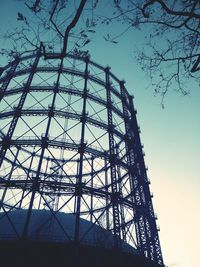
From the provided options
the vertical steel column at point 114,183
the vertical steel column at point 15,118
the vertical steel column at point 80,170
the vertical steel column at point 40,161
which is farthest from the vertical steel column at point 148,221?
the vertical steel column at point 15,118

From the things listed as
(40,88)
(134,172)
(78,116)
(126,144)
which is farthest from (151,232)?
(40,88)

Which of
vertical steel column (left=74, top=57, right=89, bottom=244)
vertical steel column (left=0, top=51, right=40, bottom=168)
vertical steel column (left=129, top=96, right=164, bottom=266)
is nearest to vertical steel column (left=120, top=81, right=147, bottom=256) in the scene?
vertical steel column (left=129, top=96, right=164, bottom=266)

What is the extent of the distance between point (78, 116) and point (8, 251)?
6.88 m

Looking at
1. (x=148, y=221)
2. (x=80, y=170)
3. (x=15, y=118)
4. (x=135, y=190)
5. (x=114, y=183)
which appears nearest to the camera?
(x=80, y=170)

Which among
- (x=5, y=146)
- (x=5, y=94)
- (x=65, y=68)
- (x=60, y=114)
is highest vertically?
(x=65, y=68)

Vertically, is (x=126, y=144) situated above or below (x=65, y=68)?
below

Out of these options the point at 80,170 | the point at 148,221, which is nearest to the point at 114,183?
the point at 80,170

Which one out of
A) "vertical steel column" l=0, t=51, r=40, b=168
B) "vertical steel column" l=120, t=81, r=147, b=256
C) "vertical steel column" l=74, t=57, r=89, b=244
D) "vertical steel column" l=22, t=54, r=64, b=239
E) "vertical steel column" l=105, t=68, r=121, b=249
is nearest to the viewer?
"vertical steel column" l=22, t=54, r=64, b=239

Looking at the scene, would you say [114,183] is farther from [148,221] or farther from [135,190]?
[148,221]

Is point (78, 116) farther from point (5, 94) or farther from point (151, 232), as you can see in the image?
point (151, 232)

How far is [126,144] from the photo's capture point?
14555mm

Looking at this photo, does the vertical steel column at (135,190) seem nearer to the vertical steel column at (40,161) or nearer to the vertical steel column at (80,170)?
the vertical steel column at (80,170)

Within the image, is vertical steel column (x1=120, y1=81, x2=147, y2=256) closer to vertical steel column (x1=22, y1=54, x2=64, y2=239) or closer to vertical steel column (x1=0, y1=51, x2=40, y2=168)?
vertical steel column (x1=22, y1=54, x2=64, y2=239)

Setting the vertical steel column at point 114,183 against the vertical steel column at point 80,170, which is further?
the vertical steel column at point 114,183
